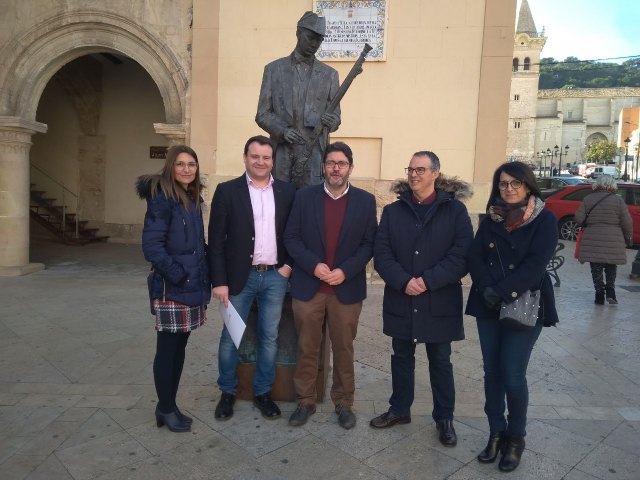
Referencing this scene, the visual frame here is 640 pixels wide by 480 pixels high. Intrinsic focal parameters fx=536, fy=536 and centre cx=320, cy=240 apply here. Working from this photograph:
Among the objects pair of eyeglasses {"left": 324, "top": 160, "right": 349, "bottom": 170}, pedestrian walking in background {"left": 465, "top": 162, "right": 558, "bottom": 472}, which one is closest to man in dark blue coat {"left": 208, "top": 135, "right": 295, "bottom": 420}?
pair of eyeglasses {"left": 324, "top": 160, "right": 349, "bottom": 170}

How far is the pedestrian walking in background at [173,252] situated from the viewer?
2.97 meters

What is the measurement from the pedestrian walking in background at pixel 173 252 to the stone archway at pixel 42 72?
550 centimetres

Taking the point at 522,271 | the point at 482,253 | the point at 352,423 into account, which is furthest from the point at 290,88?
the point at 352,423

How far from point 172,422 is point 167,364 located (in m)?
0.38

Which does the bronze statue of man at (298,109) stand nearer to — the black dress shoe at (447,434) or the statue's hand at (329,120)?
the statue's hand at (329,120)

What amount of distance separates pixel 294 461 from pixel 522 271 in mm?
1579

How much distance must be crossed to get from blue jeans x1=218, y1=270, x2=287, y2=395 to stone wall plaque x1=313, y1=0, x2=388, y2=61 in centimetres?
558

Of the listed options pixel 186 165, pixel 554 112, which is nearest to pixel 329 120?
pixel 186 165

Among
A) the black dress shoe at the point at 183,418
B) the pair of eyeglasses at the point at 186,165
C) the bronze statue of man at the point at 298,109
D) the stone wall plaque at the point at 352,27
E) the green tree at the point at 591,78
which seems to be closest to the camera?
the pair of eyeglasses at the point at 186,165

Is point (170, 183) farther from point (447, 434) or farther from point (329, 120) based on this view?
point (447, 434)

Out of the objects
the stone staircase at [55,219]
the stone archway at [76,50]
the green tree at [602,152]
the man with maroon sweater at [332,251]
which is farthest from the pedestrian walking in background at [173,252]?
the green tree at [602,152]

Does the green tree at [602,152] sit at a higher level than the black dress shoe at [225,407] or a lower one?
higher

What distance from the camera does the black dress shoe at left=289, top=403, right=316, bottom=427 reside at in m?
3.33

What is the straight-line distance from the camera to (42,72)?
829 centimetres
